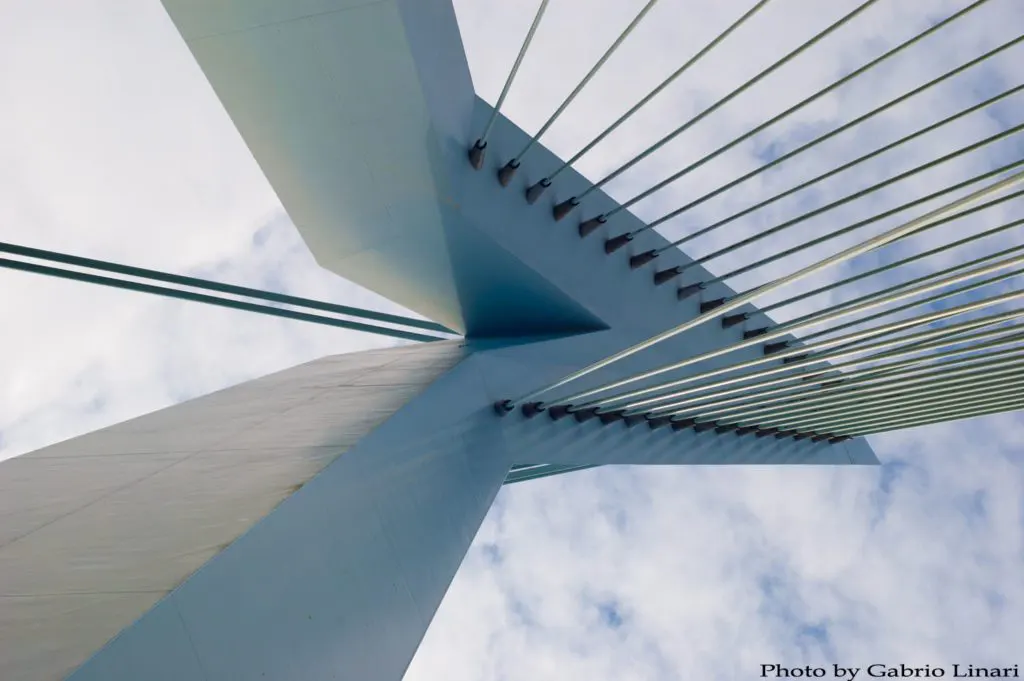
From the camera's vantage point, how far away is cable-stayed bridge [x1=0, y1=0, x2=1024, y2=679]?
2416 millimetres

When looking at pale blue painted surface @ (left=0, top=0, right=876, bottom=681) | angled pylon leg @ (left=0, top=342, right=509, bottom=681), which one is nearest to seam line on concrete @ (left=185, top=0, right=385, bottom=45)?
pale blue painted surface @ (left=0, top=0, right=876, bottom=681)

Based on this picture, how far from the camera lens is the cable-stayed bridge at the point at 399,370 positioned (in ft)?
7.93

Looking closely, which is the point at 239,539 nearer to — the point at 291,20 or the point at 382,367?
the point at 291,20

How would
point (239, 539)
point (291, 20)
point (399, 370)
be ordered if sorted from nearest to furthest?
point (239, 539) < point (291, 20) < point (399, 370)

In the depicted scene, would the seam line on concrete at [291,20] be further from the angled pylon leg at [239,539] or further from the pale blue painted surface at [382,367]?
the angled pylon leg at [239,539]

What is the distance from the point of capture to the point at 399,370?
19.2 ft

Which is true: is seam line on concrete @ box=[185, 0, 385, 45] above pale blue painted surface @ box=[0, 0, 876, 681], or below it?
above

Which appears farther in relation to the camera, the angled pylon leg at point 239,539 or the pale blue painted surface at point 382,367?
the pale blue painted surface at point 382,367

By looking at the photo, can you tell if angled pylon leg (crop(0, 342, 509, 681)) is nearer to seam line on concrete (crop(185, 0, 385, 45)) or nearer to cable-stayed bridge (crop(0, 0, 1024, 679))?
cable-stayed bridge (crop(0, 0, 1024, 679))

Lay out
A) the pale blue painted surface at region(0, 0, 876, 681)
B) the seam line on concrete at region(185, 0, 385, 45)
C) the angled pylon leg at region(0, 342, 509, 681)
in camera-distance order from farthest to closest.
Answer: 1. the seam line on concrete at region(185, 0, 385, 45)
2. the pale blue painted surface at region(0, 0, 876, 681)
3. the angled pylon leg at region(0, 342, 509, 681)

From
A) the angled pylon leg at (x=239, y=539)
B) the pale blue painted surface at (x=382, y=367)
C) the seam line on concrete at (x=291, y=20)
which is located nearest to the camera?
the angled pylon leg at (x=239, y=539)

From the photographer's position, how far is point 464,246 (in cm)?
590

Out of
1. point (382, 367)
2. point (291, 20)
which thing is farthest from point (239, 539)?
point (382, 367)

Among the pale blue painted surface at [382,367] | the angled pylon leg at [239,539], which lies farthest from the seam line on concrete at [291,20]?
the angled pylon leg at [239,539]
